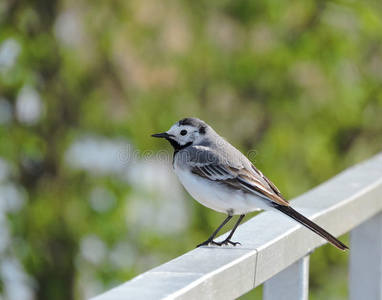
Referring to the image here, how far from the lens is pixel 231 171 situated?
322cm

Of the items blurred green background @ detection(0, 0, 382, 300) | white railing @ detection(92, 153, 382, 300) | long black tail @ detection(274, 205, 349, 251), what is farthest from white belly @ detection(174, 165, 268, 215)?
blurred green background @ detection(0, 0, 382, 300)

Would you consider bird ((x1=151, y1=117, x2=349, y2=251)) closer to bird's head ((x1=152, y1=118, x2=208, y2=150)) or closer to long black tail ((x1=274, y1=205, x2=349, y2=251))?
bird's head ((x1=152, y1=118, x2=208, y2=150))

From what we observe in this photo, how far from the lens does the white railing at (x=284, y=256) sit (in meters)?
1.70

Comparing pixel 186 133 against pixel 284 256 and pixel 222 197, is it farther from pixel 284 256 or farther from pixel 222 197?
pixel 284 256

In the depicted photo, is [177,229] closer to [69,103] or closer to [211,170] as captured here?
[69,103]

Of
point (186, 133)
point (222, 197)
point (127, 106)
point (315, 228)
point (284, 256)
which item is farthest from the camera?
point (127, 106)

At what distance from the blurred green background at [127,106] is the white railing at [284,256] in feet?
11.1

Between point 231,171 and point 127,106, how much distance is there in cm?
376

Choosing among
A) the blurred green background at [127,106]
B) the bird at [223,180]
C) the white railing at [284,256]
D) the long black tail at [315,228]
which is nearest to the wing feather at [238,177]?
the bird at [223,180]

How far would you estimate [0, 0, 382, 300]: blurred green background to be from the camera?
22.1 ft

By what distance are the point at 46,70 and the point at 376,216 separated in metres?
4.25

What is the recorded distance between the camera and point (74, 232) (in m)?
6.81

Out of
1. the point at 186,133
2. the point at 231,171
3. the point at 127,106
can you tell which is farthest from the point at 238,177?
the point at 127,106

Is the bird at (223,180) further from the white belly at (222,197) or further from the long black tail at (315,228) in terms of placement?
the long black tail at (315,228)
